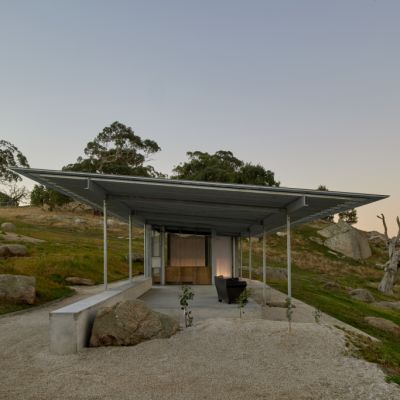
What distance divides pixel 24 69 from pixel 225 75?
9962mm

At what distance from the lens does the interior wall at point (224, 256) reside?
16.7 metres

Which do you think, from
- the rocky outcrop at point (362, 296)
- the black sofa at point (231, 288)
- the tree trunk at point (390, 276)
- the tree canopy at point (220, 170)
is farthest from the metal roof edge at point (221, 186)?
the tree canopy at point (220, 170)

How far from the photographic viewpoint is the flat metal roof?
7.30 meters

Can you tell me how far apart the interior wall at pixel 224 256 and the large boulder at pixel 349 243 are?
77.2 ft

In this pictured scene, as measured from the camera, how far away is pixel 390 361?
19.3 ft

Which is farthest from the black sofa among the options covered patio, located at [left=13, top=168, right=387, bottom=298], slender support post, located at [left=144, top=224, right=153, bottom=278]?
slender support post, located at [left=144, top=224, right=153, bottom=278]

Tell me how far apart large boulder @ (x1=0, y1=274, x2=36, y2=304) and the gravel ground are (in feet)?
12.5

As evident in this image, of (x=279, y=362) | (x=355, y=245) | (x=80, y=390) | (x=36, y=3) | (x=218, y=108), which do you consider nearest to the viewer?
(x=80, y=390)

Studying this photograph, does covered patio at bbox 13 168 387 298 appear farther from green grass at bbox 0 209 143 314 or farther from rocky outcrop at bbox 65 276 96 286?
green grass at bbox 0 209 143 314

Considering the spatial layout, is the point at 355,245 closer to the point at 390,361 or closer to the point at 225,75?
the point at 225,75

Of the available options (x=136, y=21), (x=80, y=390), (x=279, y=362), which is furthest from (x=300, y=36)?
(x=80, y=390)

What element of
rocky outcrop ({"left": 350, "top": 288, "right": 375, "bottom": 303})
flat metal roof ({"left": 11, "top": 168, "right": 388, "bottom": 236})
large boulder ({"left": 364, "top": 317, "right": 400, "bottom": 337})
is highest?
flat metal roof ({"left": 11, "top": 168, "right": 388, "bottom": 236})

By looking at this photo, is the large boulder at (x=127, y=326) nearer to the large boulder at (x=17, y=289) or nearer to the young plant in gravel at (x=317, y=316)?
the young plant in gravel at (x=317, y=316)

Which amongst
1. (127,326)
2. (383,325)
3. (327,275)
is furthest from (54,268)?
(327,275)
